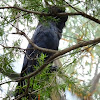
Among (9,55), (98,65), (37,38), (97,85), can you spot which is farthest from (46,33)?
(97,85)

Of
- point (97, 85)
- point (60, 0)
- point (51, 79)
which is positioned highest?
point (60, 0)

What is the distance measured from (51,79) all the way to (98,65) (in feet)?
5.77

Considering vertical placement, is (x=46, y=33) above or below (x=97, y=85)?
above

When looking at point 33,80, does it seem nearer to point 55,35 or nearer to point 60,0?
point 60,0

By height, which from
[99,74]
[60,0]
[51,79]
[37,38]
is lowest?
[99,74]

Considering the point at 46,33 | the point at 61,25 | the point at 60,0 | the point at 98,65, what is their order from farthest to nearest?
the point at 98,65, the point at 61,25, the point at 46,33, the point at 60,0

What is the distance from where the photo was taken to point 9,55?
653 mm

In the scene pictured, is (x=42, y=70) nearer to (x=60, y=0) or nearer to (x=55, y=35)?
(x=60, y=0)

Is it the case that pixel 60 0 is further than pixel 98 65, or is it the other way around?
pixel 98 65

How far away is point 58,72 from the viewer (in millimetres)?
541

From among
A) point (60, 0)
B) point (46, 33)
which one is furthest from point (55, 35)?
point (60, 0)

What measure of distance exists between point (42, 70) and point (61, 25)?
726 millimetres

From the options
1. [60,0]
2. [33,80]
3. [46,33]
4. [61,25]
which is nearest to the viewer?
[33,80]

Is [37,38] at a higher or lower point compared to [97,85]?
higher
